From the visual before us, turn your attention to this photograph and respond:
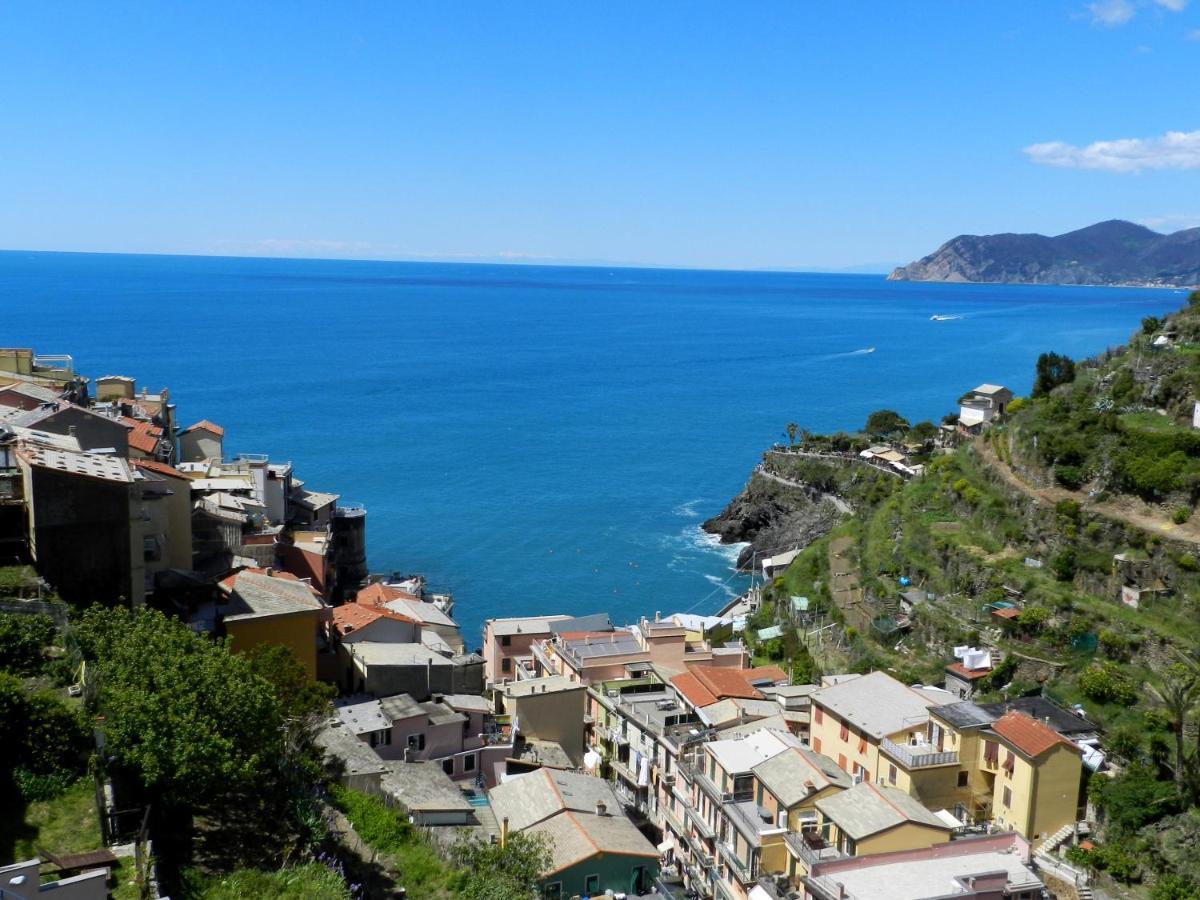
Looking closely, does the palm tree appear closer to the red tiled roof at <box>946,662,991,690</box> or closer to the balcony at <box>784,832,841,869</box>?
the red tiled roof at <box>946,662,991,690</box>

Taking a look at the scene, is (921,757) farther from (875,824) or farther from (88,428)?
(88,428)

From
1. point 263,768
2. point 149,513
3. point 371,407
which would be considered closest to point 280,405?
point 371,407

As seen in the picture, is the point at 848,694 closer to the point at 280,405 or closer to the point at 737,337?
the point at 280,405

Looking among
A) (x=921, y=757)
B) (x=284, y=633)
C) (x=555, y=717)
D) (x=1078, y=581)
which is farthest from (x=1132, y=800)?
(x=284, y=633)

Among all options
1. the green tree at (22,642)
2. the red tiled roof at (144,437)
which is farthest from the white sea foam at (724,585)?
the green tree at (22,642)

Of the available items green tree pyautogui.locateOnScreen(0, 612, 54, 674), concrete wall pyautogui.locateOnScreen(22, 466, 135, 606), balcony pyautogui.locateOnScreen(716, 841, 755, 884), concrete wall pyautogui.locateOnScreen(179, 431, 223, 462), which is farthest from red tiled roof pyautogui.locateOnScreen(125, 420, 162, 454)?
balcony pyautogui.locateOnScreen(716, 841, 755, 884)
